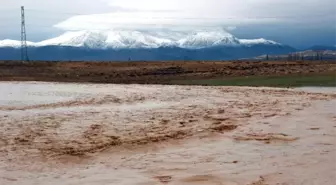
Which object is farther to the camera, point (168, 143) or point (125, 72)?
point (125, 72)

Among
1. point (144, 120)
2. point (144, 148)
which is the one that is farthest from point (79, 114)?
point (144, 148)

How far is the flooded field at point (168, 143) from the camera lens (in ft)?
31.0

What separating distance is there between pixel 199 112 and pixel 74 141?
7.29 m

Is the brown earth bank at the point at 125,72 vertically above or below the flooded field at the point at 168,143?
above

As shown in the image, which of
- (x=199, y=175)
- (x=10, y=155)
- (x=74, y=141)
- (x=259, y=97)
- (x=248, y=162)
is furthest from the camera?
(x=259, y=97)

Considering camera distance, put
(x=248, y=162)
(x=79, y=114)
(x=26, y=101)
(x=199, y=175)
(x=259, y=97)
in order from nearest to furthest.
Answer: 1. (x=199, y=175)
2. (x=248, y=162)
3. (x=79, y=114)
4. (x=26, y=101)
5. (x=259, y=97)

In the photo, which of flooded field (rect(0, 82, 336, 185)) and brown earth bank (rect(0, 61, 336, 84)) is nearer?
flooded field (rect(0, 82, 336, 185))

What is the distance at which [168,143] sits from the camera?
42.4 feet

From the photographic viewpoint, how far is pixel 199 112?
19.4 metres

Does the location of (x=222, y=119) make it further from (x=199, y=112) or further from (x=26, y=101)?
(x=26, y=101)

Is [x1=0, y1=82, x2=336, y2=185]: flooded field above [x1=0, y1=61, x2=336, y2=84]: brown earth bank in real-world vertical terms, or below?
below

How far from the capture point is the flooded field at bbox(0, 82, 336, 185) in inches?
372

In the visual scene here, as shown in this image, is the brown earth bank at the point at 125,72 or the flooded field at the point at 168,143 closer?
the flooded field at the point at 168,143

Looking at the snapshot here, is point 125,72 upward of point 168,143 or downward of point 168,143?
upward
